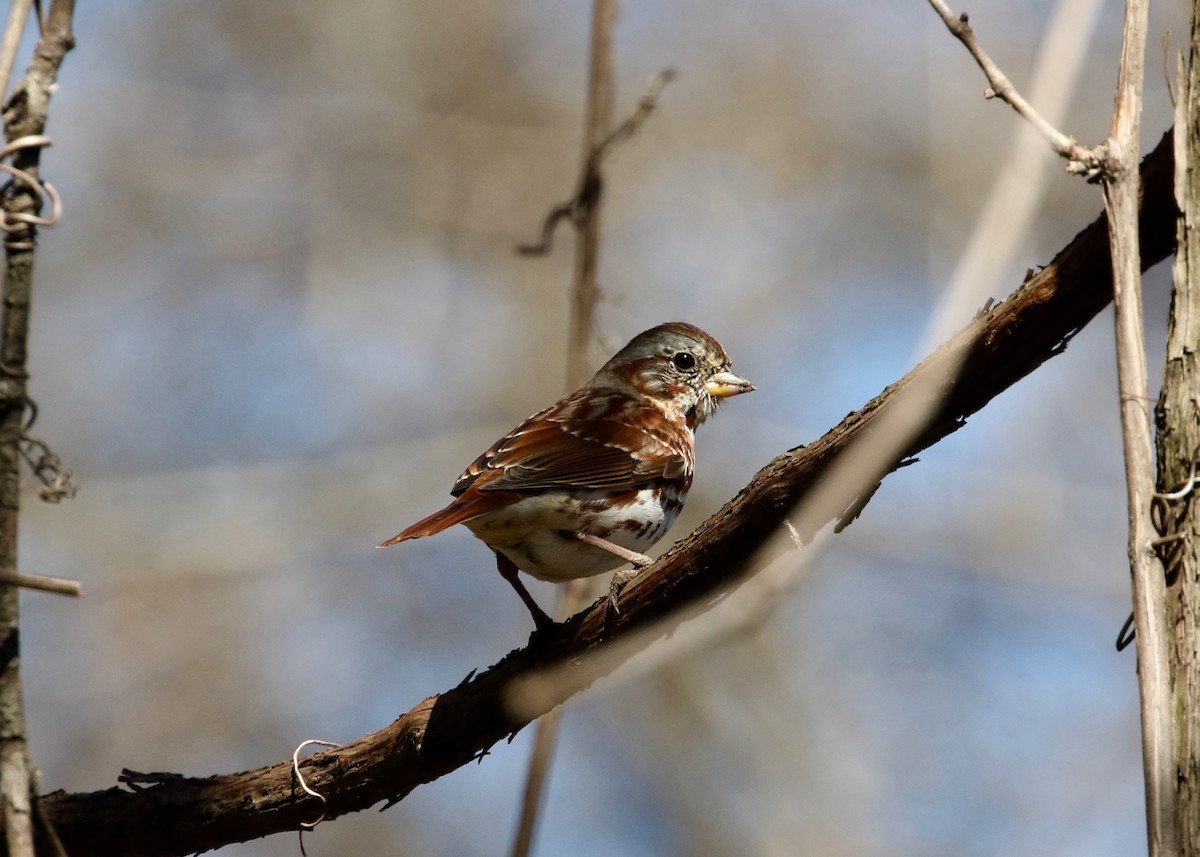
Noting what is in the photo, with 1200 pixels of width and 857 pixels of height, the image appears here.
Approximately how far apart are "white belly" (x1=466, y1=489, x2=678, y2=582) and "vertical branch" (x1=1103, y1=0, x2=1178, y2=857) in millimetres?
2168

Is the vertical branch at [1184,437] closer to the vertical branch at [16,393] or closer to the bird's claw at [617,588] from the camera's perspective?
the bird's claw at [617,588]

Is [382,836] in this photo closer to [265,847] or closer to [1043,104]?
[265,847]

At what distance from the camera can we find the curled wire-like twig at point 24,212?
2.22 metres

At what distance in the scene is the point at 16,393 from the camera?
221 centimetres

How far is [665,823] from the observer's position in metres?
9.40

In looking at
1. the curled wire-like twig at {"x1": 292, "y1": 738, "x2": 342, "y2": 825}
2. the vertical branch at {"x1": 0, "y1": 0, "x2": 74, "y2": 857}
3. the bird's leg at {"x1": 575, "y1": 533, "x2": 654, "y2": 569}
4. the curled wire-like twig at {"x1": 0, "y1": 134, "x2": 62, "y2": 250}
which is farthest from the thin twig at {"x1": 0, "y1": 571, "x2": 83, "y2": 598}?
the bird's leg at {"x1": 575, "y1": 533, "x2": 654, "y2": 569}

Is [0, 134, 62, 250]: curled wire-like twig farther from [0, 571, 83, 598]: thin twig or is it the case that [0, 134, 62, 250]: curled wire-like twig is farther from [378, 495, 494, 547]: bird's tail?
[378, 495, 494, 547]: bird's tail

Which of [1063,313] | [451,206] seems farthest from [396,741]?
[451,206]

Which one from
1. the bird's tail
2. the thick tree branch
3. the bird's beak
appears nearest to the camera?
the thick tree branch

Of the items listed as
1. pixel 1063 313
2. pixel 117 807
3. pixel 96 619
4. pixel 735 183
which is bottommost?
pixel 117 807

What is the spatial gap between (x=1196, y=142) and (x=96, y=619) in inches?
335

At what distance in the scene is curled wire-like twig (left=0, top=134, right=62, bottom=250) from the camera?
222cm

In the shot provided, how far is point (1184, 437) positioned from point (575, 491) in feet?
7.47

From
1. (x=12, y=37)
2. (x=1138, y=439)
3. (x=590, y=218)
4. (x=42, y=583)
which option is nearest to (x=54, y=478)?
(x=42, y=583)
